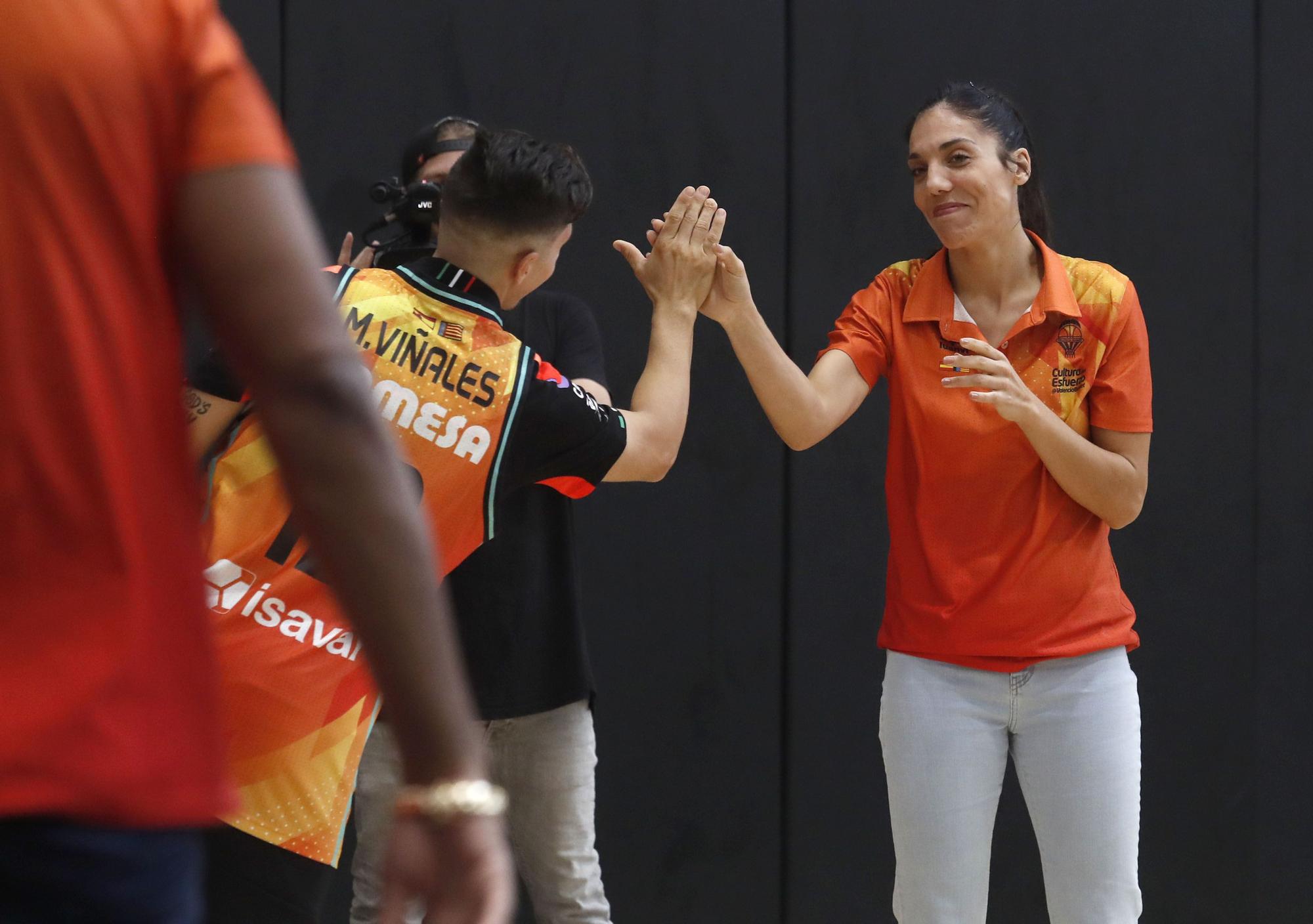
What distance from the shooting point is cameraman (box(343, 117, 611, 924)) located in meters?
2.40

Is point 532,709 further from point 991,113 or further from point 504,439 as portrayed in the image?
point 991,113

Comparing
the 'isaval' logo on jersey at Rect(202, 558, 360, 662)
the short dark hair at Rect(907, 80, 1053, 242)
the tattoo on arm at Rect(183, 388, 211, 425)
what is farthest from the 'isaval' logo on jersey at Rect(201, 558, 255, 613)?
the short dark hair at Rect(907, 80, 1053, 242)

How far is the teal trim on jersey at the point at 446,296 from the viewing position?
77.5 inches

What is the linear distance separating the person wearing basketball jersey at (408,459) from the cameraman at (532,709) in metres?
0.37

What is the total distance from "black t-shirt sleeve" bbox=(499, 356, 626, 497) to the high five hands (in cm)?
35

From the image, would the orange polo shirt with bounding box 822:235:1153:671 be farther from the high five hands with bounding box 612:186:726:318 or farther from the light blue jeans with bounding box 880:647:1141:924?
the high five hands with bounding box 612:186:726:318

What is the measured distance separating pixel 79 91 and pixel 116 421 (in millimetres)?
149

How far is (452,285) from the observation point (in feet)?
6.53

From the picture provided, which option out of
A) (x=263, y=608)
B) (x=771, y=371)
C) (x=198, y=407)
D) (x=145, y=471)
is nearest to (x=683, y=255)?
(x=771, y=371)

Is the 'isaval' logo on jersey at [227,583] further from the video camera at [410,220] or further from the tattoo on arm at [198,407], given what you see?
the video camera at [410,220]

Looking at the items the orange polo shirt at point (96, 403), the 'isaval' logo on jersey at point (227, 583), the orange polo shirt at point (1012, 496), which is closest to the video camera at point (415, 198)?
the 'isaval' logo on jersey at point (227, 583)

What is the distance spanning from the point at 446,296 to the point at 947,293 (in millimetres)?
929

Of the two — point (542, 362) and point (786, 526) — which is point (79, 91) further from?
point (786, 526)

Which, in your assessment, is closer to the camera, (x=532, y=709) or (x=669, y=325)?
(x=669, y=325)
